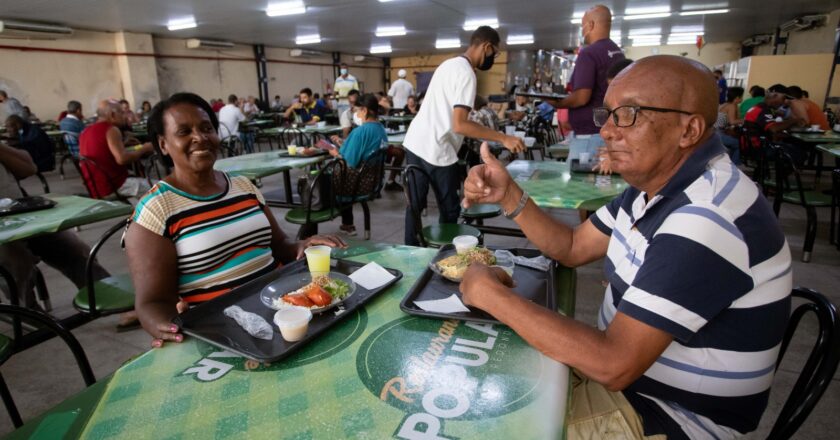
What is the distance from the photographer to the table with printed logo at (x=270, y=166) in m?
3.89

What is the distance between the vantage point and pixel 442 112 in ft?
10.5

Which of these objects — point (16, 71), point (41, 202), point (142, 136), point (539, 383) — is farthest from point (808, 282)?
point (16, 71)

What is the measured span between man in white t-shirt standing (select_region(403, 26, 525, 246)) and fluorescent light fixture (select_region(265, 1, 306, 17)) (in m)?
7.15

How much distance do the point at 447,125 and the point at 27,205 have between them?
258 centimetres

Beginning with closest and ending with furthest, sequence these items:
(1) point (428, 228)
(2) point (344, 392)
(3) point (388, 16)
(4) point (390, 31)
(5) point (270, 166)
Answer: (2) point (344, 392) < (1) point (428, 228) < (5) point (270, 166) < (3) point (388, 16) < (4) point (390, 31)

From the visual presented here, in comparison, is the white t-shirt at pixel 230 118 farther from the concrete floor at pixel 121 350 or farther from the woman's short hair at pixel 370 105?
the woman's short hair at pixel 370 105

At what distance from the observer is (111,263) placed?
157 inches

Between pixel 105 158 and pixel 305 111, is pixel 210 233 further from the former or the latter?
pixel 305 111

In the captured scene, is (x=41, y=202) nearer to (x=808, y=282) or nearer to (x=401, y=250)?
(x=401, y=250)

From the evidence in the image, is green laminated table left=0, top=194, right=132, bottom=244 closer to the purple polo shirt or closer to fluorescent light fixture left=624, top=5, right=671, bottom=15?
the purple polo shirt

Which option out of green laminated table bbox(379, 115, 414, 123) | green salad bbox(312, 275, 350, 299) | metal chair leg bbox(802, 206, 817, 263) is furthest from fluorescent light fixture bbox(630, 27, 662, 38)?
green salad bbox(312, 275, 350, 299)

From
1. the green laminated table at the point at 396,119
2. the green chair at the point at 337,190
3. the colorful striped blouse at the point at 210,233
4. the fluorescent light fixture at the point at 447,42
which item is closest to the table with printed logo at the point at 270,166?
the green chair at the point at 337,190

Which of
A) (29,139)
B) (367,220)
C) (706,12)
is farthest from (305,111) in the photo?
(706,12)

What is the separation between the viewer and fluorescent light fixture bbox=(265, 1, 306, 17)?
9.10 meters
